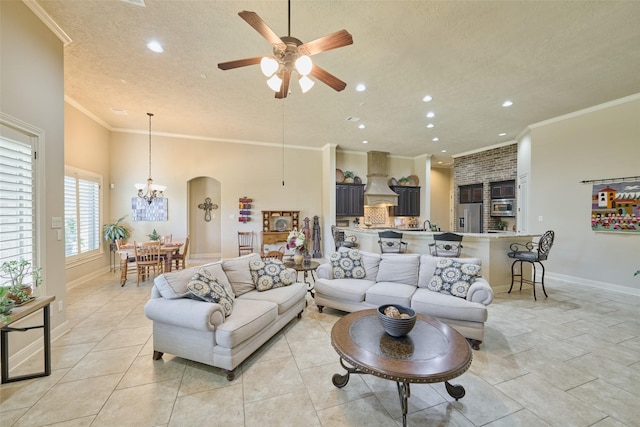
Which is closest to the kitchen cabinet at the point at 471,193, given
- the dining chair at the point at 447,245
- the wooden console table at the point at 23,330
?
the dining chair at the point at 447,245

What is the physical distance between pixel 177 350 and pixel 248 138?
230 inches

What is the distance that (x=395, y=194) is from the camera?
27.8 ft

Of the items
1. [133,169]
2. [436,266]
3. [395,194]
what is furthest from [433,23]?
[133,169]

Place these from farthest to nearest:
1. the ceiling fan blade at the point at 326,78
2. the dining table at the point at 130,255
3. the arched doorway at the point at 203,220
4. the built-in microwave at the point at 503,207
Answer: the arched doorway at the point at 203,220, the built-in microwave at the point at 503,207, the dining table at the point at 130,255, the ceiling fan blade at the point at 326,78

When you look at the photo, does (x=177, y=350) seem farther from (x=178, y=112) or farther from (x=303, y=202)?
(x=303, y=202)

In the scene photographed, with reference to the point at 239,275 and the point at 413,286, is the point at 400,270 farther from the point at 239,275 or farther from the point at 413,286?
the point at 239,275

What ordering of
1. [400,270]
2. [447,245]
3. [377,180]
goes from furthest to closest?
[377,180]
[447,245]
[400,270]

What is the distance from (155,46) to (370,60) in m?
2.76

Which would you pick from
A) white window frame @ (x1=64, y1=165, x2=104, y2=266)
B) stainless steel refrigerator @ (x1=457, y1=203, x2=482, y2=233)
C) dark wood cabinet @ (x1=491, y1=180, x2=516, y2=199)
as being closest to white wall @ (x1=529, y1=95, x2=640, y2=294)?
dark wood cabinet @ (x1=491, y1=180, x2=516, y2=199)

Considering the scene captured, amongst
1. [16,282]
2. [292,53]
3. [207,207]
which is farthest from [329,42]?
[207,207]

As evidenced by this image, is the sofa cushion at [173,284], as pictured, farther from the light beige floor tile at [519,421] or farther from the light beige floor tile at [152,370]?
the light beige floor tile at [519,421]

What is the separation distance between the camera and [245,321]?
2330mm

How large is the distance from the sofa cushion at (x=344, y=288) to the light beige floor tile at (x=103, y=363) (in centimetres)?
224

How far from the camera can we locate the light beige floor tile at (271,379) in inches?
80.0
